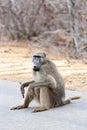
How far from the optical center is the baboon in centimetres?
962

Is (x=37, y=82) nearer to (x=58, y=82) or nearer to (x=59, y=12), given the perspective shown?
(x=58, y=82)

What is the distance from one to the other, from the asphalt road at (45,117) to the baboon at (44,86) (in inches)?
5.9

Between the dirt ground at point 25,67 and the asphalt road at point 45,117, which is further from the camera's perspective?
the dirt ground at point 25,67

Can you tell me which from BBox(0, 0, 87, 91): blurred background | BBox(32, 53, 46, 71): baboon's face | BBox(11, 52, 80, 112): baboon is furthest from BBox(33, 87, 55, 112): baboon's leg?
BBox(0, 0, 87, 91): blurred background

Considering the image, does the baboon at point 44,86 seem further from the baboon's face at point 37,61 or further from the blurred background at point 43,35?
the blurred background at point 43,35

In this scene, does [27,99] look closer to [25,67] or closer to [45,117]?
[45,117]

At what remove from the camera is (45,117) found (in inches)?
359

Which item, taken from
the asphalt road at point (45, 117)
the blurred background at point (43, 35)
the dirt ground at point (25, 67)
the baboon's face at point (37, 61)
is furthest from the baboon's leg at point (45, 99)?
the blurred background at point (43, 35)

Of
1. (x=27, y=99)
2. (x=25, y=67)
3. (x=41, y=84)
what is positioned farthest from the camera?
(x=25, y=67)

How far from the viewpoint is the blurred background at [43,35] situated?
1559 centimetres

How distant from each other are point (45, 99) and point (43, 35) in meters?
11.7

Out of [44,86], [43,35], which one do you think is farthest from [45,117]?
[43,35]

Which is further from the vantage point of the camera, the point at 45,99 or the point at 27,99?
the point at 27,99

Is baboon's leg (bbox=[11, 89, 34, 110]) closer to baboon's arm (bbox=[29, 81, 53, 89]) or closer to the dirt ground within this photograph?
baboon's arm (bbox=[29, 81, 53, 89])
